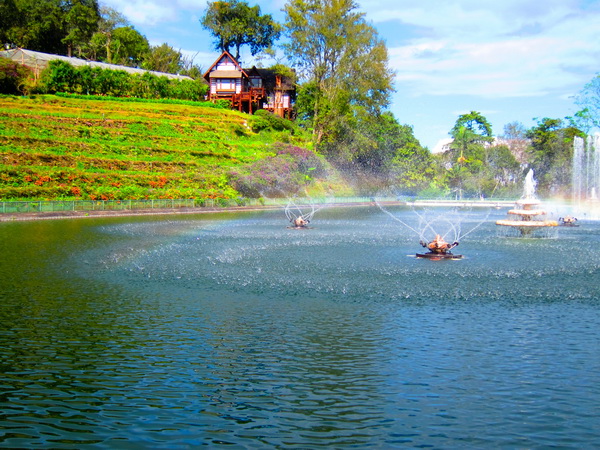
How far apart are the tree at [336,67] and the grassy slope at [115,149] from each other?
10142 millimetres

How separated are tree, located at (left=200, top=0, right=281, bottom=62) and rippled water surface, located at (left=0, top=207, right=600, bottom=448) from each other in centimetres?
9904

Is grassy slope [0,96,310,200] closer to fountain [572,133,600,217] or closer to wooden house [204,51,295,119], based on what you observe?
wooden house [204,51,295,119]

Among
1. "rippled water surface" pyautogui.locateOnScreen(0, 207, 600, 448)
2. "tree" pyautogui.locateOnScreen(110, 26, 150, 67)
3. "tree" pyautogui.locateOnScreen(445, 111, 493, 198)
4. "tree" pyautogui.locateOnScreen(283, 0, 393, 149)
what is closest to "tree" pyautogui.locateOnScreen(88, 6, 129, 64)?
"tree" pyautogui.locateOnScreen(110, 26, 150, 67)

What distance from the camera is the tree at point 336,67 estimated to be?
295 feet

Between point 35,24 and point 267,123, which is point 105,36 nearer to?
point 35,24

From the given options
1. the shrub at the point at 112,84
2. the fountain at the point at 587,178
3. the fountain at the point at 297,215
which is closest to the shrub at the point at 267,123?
the shrub at the point at 112,84

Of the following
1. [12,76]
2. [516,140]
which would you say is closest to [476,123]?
[516,140]

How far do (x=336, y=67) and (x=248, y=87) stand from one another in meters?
24.3

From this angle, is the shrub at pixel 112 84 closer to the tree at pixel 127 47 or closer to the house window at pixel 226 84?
the house window at pixel 226 84

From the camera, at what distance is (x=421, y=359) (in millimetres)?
11789


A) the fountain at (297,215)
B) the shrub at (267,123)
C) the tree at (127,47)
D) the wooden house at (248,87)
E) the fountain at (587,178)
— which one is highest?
the tree at (127,47)

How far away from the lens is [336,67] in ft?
308

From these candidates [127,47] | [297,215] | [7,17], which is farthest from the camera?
[127,47]

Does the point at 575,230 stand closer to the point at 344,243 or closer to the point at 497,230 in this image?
the point at 497,230
